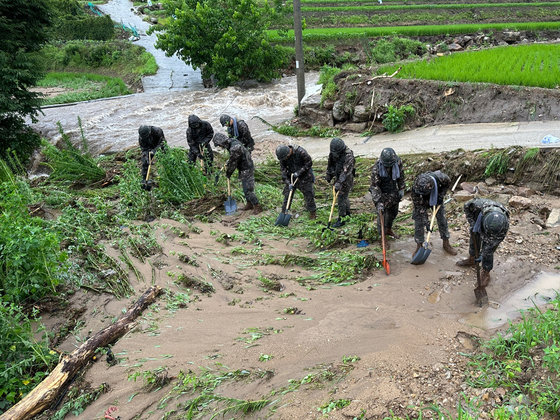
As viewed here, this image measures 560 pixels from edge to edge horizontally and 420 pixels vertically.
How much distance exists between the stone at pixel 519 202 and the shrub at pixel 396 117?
4.28 m

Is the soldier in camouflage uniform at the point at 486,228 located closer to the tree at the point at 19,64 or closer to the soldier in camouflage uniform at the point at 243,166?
the soldier in camouflage uniform at the point at 243,166

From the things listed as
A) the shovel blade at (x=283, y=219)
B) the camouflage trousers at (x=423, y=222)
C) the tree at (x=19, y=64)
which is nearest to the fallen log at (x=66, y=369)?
the shovel blade at (x=283, y=219)

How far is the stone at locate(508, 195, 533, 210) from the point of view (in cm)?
662

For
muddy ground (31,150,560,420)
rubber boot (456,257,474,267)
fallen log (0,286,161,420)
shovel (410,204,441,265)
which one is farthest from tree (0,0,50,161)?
rubber boot (456,257,474,267)

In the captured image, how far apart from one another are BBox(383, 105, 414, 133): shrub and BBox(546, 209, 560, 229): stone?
186 inches

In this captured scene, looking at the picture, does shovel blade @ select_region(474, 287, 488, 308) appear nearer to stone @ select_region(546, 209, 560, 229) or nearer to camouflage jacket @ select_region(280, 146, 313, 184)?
stone @ select_region(546, 209, 560, 229)

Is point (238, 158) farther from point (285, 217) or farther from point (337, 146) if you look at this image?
point (337, 146)

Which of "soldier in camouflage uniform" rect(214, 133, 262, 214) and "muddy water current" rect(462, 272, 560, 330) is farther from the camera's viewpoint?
"soldier in camouflage uniform" rect(214, 133, 262, 214)

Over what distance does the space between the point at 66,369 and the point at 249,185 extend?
4.50 m

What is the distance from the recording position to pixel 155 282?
5.58 meters

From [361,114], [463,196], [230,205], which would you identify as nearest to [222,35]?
[361,114]

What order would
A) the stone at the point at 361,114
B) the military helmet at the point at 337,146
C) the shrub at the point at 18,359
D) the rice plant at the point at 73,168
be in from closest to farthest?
the shrub at the point at 18,359 < the military helmet at the point at 337,146 < the rice plant at the point at 73,168 < the stone at the point at 361,114

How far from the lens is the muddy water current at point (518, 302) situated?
4.62m

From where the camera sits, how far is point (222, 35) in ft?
53.9
